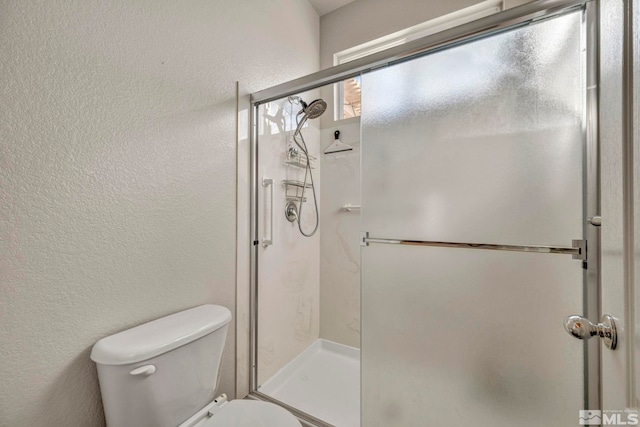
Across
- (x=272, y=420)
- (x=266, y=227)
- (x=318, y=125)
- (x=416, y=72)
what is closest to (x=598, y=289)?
(x=416, y=72)

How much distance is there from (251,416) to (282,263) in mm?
953

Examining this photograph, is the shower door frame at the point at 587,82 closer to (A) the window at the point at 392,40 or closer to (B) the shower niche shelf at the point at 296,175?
(A) the window at the point at 392,40

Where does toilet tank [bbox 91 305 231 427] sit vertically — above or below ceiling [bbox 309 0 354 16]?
below

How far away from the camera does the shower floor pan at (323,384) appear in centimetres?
152

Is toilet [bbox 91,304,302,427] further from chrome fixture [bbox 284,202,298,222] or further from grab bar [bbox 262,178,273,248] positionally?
chrome fixture [bbox 284,202,298,222]

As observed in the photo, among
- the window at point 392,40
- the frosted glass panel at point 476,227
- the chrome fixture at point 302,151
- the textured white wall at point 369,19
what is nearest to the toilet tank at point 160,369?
the frosted glass panel at point 476,227

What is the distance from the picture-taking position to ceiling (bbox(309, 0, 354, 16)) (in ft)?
6.80

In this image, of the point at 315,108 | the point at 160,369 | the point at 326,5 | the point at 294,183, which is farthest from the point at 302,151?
the point at 160,369

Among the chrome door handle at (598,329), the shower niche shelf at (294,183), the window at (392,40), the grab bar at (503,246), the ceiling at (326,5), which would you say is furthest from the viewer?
the ceiling at (326,5)

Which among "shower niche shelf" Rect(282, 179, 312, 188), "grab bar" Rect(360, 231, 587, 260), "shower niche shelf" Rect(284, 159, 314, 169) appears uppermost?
"shower niche shelf" Rect(284, 159, 314, 169)

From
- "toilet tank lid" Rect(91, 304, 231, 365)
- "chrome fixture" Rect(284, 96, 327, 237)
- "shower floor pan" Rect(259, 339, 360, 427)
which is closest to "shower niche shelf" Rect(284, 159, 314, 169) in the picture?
"chrome fixture" Rect(284, 96, 327, 237)

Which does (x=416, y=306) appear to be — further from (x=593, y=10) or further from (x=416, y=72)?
(x=593, y=10)

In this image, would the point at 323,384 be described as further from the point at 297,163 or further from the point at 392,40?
the point at 392,40

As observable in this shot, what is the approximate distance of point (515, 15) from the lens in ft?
3.02
